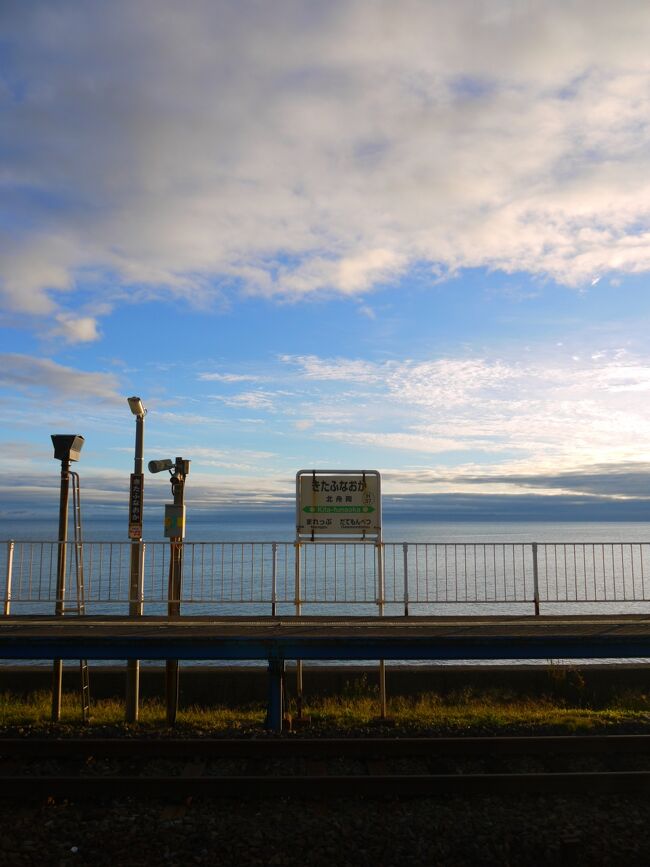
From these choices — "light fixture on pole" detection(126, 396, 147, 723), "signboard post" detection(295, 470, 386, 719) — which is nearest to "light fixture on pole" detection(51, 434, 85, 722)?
"light fixture on pole" detection(126, 396, 147, 723)

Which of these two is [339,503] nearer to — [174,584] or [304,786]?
[174,584]

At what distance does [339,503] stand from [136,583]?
11.6 ft

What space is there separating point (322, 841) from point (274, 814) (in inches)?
29.7

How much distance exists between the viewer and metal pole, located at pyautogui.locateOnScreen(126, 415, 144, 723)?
33.1ft

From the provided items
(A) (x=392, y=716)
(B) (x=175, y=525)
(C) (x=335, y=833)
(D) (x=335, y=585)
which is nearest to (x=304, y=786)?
(C) (x=335, y=833)

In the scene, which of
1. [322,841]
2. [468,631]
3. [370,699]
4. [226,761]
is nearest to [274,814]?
[322,841]

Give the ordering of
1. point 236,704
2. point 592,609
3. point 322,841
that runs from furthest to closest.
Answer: point 592,609 < point 236,704 < point 322,841

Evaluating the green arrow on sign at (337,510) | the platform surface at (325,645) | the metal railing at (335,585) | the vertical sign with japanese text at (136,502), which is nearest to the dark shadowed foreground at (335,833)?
the metal railing at (335,585)

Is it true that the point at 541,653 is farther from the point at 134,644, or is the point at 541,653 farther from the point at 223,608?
the point at 223,608

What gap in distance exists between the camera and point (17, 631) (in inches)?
380

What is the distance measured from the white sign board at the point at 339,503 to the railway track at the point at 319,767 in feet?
14.1

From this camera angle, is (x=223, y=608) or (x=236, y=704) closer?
(x=236, y=704)

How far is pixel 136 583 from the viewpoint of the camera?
11.3 m

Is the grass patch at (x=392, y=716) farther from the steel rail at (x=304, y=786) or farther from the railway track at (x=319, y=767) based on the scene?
the steel rail at (x=304, y=786)
